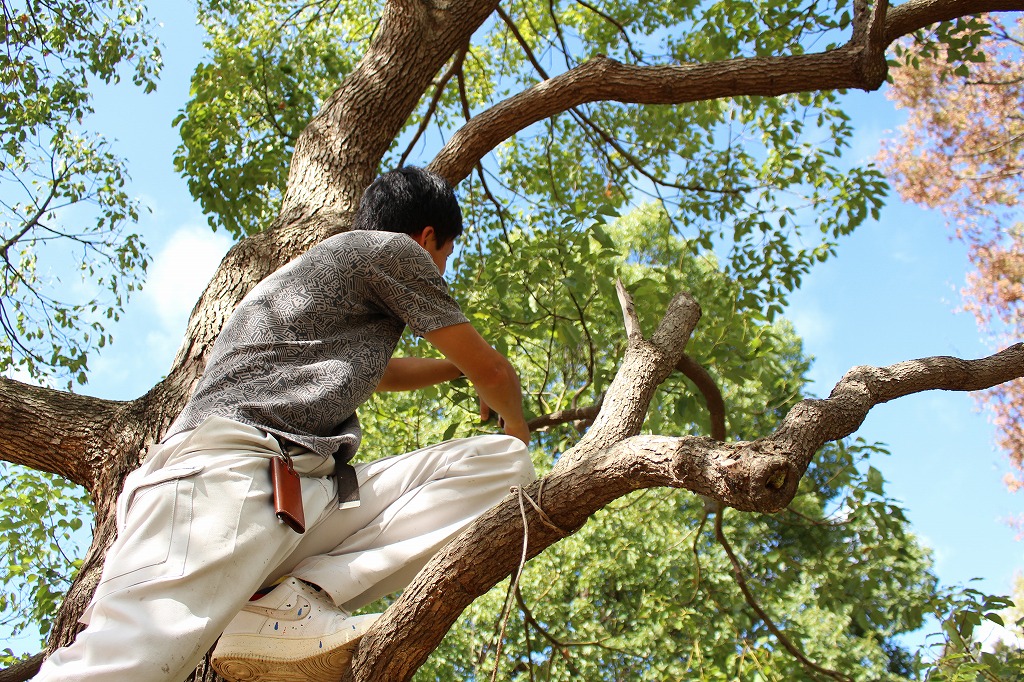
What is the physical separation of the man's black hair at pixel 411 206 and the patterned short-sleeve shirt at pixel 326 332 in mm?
205

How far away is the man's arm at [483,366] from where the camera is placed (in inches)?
87.6

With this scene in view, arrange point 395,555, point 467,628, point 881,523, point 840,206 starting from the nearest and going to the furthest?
1. point 395,555
2. point 881,523
3. point 840,206
4. point 467,628

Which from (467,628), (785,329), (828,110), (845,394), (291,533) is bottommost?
(291,533)

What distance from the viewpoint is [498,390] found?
2340 mm

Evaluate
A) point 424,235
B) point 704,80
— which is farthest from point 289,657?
point 704,80

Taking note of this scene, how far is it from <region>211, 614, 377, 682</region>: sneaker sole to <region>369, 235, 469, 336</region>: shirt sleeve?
0.72 m

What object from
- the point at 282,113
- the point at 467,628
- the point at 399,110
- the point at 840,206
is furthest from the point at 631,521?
the point at 399,110

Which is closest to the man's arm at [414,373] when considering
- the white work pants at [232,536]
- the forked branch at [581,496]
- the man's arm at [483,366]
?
the man's arm at [483,366]

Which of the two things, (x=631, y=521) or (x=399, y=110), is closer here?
(x=399, y=110)

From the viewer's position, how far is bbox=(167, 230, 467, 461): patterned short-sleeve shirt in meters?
2.06

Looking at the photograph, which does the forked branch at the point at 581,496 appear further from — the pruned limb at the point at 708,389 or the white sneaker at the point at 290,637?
the pruned limb at the point at 708,389

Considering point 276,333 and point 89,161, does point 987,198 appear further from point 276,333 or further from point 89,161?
point 276,333

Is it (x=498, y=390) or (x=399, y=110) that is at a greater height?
(x=399, y=110)

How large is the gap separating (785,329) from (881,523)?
14140 mm
